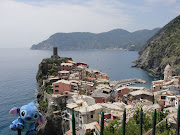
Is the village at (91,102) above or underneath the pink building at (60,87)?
underneath

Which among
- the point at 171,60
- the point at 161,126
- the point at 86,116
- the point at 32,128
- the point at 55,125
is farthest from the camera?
the point at 171,60

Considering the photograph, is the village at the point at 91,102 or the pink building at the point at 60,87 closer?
the village at the point at 91,102

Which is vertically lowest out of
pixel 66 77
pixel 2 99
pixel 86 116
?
pixel 2 99

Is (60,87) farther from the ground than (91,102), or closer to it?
farther from the ground

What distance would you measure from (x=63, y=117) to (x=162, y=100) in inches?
595

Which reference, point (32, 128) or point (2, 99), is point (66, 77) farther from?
point (32, 128)

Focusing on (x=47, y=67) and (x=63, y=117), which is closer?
(x=63, y=117)

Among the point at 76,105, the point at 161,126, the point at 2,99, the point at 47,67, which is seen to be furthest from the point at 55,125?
the point at 47,67

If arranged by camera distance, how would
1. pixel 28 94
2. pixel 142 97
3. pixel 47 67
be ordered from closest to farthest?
pixel 142 97, pixel 28 94, pixel 47 67

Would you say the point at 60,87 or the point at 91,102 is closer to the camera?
the point at 91,102

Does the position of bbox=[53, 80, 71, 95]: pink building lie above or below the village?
above

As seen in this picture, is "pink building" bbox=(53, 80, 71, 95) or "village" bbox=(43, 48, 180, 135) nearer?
"village" bbox=(43, 48, 180, 135)

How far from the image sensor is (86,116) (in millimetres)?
22625

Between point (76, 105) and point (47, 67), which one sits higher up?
point (47, 67)
